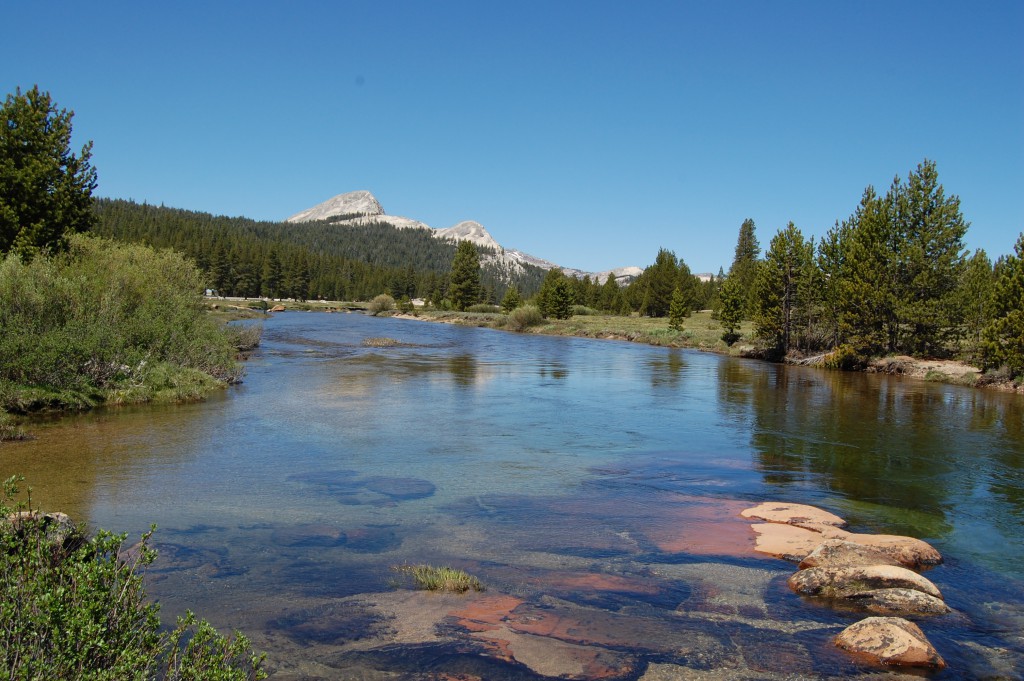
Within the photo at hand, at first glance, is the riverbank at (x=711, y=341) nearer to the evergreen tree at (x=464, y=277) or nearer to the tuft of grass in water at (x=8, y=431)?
the evergreen tree at (x=464, y=277)

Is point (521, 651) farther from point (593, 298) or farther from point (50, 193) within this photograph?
point (593, 298)

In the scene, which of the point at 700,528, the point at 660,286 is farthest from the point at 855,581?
the point at 660,286

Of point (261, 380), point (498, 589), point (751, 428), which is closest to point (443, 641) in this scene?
point (498, 589)

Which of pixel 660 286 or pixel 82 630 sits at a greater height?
pixel 660 286

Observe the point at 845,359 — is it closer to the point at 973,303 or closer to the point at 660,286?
the point at 973,303

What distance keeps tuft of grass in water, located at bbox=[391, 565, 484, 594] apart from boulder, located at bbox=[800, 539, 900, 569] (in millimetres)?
4556

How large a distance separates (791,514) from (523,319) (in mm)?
64616

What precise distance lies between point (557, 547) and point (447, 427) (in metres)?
9.75

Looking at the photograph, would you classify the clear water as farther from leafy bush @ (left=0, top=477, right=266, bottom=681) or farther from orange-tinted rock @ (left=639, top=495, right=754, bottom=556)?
leafy bush @ (left=0, top=477, right=266, bottom=681)

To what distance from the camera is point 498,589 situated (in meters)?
8.33

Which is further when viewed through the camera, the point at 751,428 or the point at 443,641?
the point at 751,428

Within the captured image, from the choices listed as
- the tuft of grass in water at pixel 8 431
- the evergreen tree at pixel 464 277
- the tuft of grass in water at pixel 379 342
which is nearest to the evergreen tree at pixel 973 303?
the tuft of grass in water at pixel 379 342

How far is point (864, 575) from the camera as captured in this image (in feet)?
27.9

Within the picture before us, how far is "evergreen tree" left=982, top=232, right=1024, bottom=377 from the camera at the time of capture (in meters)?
31.9
